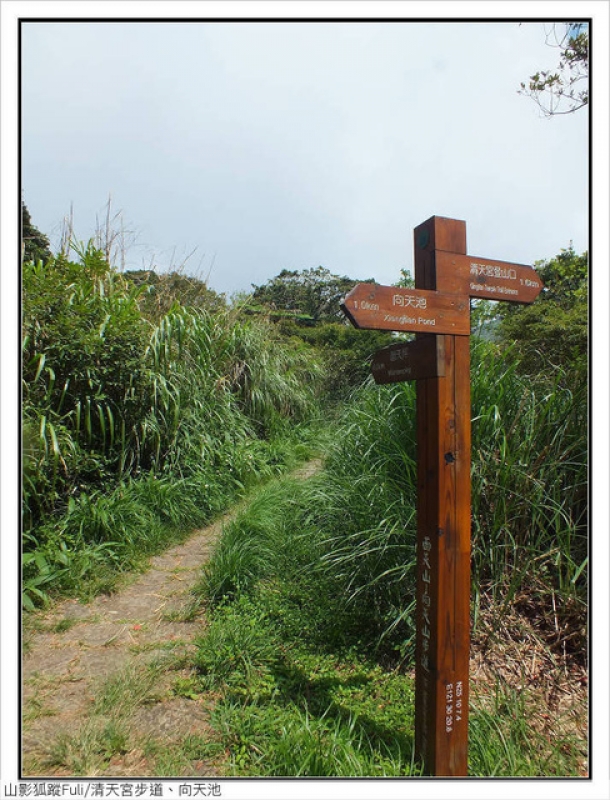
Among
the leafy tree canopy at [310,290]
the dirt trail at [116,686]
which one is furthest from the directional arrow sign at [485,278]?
the leafy tree canopy at [310,290]

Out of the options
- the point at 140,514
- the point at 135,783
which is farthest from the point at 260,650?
the point at 140,514

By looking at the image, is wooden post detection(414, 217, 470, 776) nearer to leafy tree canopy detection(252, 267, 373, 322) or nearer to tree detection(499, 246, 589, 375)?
tree detection(499, 246, 589, 375)

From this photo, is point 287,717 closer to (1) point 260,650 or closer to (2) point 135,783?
(1) point 260,650

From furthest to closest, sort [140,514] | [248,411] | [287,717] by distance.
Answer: [248,411] < [140,514] < [287,717]

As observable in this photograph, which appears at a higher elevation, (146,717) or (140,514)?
(140,514)

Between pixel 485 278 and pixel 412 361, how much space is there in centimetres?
47

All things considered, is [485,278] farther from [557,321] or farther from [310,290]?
[310,290]

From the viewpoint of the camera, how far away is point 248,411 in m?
7.06

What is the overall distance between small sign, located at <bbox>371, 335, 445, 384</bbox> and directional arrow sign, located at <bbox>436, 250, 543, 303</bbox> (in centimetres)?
23

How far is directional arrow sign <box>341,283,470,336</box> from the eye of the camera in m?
1.88

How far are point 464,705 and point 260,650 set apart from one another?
1148 millimetres

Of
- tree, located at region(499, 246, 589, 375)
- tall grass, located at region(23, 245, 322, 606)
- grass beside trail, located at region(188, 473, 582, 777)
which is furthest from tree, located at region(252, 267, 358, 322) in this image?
grass beside trail, located at region(188, 473, 582, 777)

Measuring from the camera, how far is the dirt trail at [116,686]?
2.03 metres
